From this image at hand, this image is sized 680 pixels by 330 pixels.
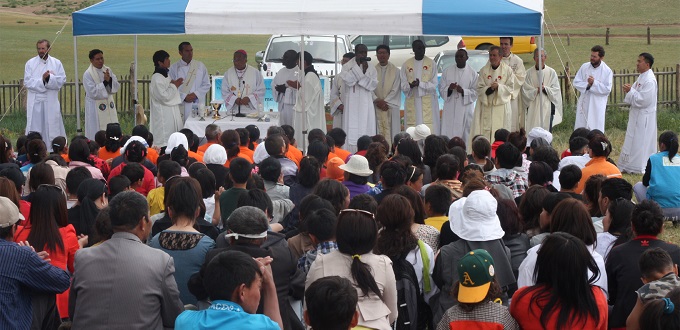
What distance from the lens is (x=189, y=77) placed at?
14359 mm

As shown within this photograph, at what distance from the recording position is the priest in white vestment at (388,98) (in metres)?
14.2

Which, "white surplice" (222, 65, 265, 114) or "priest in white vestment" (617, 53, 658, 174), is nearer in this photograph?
"priest in white vestment" (617, 53, 658, 174)

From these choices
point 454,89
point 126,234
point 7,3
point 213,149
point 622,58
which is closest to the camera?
point 126,234

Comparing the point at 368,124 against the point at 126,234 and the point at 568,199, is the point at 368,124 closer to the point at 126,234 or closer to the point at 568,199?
the point at 568,199

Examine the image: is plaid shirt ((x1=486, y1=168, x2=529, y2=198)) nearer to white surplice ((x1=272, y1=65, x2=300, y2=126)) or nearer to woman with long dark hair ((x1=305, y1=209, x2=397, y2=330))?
woman with long dark hair ((x1=305, y1=209, x2=397, y2=330))

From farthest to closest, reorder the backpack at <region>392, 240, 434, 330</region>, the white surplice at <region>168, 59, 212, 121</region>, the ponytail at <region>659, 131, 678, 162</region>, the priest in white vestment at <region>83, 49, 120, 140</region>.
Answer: the white surplice at <region>168, 59, 212, 121</region>
the priest in white vestment at <region>83, 49, 120, 140</region>
the ponytail at <region>659, 131, 678, 162</region>
the backpack at <region>392, 240, 434, 330</region>

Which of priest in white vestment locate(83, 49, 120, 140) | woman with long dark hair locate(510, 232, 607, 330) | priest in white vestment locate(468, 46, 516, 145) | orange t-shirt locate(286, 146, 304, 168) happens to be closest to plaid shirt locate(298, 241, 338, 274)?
woman with long dark hair locate(510, 232, 607, 330)

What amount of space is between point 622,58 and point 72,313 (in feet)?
95.5

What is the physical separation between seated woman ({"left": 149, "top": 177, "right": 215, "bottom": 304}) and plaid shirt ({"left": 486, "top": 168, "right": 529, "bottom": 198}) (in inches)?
129

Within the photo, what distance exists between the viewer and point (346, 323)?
12.9 feet

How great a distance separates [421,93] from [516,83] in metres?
1.37

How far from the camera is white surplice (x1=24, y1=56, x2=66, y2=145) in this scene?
46.6 ft

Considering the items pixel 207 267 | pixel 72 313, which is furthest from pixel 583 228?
pixel 72 313

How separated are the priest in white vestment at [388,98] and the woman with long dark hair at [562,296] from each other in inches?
386
